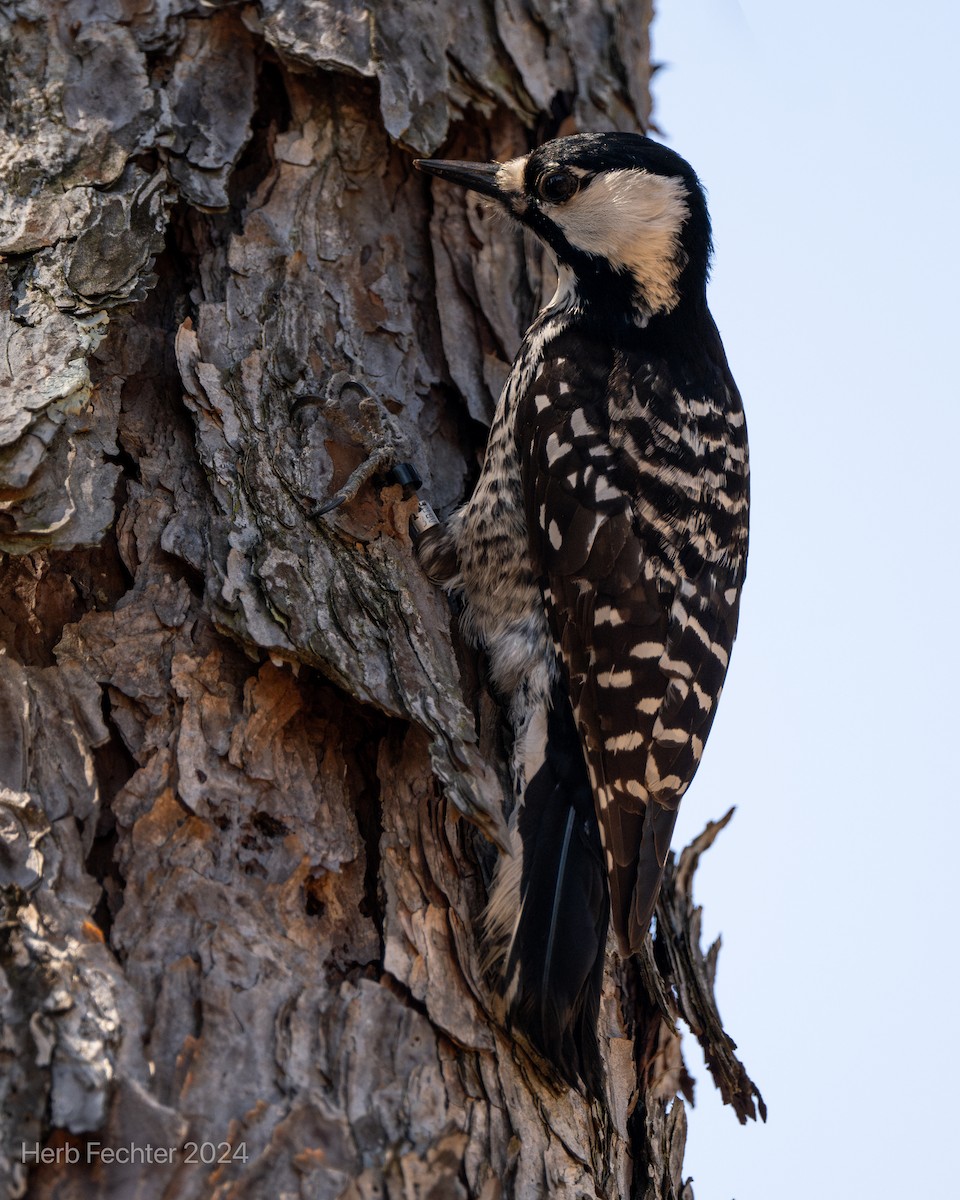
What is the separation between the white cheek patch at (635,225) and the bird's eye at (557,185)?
0.08 ft

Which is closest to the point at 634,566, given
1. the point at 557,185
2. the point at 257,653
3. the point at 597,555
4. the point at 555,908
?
the point at 597,555

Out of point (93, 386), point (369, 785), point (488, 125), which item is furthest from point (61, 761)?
point (488, 125)

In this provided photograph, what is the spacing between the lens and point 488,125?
3.28 meters

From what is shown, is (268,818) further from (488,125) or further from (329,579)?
(488,125)

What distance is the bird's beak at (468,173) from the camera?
9.66ft

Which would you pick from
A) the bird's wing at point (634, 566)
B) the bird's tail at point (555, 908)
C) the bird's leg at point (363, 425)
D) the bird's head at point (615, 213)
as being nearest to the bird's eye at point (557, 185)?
the bird's head at point (615, 213)

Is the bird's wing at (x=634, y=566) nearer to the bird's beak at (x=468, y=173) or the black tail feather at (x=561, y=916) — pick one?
the black tail feather at (x=561, y=916)

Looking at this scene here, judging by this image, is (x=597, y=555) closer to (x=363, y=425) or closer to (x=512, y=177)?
(x=363, y=425)

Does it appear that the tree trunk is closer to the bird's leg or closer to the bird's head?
the bird's leg

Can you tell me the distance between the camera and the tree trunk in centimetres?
Result: 172

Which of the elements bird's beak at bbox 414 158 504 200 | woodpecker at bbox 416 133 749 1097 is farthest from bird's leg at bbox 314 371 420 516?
bird's beak at bbox 414 158 504 200

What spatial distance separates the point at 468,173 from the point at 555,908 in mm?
1751

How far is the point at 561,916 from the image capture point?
235 cm

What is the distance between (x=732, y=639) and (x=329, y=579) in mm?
1089
